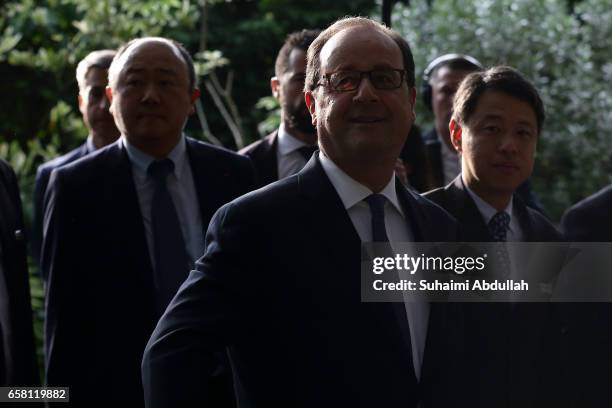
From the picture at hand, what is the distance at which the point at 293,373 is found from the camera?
8.32 feet

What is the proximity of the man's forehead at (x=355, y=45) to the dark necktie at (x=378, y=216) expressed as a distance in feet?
1.22

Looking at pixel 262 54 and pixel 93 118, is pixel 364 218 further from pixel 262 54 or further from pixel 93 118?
pixel 262 54

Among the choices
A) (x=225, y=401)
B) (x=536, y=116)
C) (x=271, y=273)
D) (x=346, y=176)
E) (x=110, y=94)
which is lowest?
(x=225, y=401)

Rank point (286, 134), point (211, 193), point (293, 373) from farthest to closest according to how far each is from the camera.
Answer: point (286, 134) < point (211, 193) < point (293, 373)

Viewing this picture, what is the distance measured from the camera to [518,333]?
3.62 meters

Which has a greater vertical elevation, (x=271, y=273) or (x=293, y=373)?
(x=271, y=273)

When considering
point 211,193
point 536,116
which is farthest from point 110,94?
point 536,116

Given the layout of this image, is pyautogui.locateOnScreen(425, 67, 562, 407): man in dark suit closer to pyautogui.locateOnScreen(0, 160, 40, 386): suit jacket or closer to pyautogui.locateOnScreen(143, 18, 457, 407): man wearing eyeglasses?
pyautogui.locateOnScreen(143, 18, 457, 407): man wearing eyeglasses

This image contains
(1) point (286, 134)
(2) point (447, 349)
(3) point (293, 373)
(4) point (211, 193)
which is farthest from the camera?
(1) point (286, 134)

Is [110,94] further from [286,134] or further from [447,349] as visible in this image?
[447,349]

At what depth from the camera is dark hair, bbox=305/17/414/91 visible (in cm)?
294

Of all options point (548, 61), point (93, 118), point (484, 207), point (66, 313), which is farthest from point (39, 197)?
point (548, 61)

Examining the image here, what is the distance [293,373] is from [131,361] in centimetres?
150

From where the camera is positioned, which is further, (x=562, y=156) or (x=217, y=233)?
(x=562, y=156)
